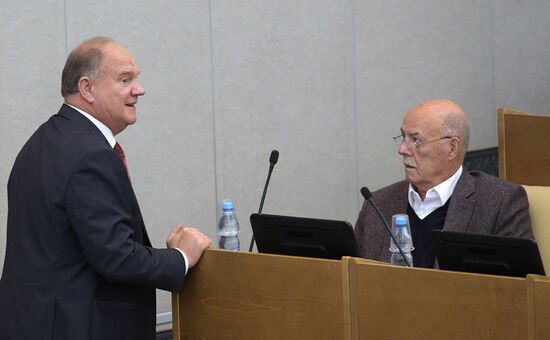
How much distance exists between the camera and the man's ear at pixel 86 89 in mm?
3014

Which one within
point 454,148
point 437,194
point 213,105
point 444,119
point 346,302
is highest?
point 213,105

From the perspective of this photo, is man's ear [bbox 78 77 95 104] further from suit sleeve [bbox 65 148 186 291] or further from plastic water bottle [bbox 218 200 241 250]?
plastic water bottle [bbox 218 200 241 250]

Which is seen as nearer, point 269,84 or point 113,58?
point 113,58

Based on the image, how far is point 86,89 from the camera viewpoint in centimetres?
302

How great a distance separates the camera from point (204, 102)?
5277 millimetres

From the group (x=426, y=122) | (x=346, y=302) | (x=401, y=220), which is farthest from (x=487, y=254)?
(x=426, y=122)

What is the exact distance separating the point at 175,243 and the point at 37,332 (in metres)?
0.49

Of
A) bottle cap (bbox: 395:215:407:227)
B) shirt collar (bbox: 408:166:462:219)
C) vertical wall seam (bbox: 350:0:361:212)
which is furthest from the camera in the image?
vertical wall seam (bbox: 350:0:361:212)

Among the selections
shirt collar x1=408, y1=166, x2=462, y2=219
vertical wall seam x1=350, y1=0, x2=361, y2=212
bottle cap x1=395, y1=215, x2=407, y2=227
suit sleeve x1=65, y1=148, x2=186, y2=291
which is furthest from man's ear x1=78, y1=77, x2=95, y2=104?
vertical wall seam x1=350, y1=0, x2=361, y2=212

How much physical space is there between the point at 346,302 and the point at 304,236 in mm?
303

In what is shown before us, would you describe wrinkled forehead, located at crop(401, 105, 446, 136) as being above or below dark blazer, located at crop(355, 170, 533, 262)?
above

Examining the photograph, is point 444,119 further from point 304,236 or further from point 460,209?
point 304,236

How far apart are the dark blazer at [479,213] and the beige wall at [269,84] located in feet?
5.68

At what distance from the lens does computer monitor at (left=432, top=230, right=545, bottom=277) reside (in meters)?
2.59
